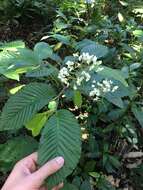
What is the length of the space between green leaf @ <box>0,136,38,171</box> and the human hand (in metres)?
0.25

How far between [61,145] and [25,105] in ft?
0.78

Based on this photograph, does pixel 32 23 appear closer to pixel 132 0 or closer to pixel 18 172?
pixel 132 0

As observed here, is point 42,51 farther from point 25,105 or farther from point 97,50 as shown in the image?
point 25,105

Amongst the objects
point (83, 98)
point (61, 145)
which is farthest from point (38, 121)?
A: point (83, 98)

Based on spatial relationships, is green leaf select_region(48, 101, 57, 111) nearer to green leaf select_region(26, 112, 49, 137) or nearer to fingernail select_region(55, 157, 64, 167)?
green leaf select_region(26, 112, 49, 137)

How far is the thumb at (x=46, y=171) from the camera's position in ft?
4.56

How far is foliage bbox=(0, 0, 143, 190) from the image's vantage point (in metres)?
1.51

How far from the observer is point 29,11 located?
12.9ft

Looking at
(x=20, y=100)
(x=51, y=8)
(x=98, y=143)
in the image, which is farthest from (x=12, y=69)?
(x=51, y=8)

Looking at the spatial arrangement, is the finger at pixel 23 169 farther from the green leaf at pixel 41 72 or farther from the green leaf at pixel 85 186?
the green leaf at pixel 85 186

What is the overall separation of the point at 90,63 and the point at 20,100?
1.06ft

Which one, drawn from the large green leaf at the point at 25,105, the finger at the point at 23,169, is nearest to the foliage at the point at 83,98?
the large green leaf at the point at 25,105

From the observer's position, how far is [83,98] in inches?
96.7

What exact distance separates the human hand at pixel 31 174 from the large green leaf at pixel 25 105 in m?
0.20
